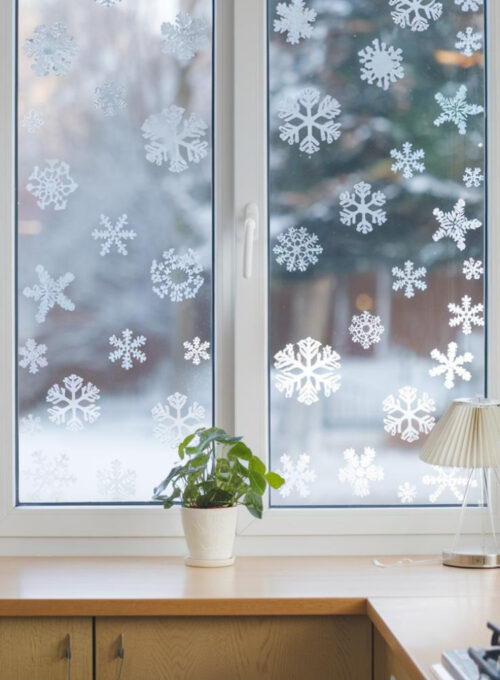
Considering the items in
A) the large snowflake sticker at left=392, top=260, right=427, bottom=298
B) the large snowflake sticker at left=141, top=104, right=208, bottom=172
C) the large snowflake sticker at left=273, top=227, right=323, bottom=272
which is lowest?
the large snowflake sticker at left=392, top=260, right=427, bottom=298

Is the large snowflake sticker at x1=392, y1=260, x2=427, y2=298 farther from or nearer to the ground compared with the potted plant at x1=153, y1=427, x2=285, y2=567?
farther from the ground

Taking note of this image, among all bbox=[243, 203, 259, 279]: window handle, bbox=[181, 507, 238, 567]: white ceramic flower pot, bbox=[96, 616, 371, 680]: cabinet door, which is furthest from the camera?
bbox=[243, 203, 259, 279]: window handle

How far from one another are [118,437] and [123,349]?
0.75ft

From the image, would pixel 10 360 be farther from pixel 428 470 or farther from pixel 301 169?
pixel 428 470

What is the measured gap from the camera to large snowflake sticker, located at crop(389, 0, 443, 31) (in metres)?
2.36

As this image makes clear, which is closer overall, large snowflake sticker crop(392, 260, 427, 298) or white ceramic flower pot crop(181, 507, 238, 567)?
white ceramic flower pot crop(181, 507, 238, 567)

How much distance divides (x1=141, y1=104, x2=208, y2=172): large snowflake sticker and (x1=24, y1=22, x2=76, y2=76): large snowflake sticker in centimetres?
27

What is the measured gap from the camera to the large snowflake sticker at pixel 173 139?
92.4 inches

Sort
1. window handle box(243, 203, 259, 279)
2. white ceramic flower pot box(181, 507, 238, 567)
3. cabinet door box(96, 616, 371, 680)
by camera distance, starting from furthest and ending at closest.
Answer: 1. window handle box(243, 203, 259, 279)
2. white ceramic flower pot box(181, 507, 238, 567)
3. cabinet door box(96, 616, 371, 680)

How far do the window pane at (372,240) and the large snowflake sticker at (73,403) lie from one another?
1.53 feet

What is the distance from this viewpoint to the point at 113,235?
92.0 inches

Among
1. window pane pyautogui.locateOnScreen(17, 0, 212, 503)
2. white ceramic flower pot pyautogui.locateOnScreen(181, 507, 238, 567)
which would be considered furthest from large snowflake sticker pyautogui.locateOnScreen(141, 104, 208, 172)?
white ceramic flower pot pyautogui.locateOnScreen(181, 507, 238, 567)

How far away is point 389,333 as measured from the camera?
234 cm

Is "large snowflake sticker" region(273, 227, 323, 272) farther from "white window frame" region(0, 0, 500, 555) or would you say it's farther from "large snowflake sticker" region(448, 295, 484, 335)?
"large snowflake sticker" region(448, 295, 484, 335)
